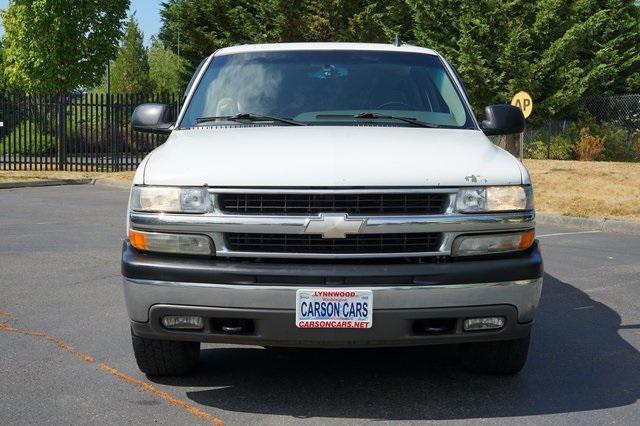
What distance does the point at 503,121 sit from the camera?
6016 mm

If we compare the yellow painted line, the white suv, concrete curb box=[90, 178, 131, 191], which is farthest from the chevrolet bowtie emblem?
concrete curb box=[90, 178, 131, 191]

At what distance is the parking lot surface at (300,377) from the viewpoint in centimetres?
457

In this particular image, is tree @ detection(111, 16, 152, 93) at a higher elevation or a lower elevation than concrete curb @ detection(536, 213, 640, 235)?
higher

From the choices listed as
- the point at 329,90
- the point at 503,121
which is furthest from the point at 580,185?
the point at 329,90

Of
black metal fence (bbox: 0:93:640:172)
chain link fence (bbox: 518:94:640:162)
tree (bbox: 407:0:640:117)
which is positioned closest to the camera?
black metal fence (bbox: 0:93:640:172)

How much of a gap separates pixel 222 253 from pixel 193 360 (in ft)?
3.00

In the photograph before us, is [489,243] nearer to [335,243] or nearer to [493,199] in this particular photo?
[493,199]

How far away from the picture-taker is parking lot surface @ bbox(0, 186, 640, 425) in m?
4.57

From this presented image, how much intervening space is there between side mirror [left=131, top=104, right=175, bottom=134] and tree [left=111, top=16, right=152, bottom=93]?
185 ft

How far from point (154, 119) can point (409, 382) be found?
2.37 meters

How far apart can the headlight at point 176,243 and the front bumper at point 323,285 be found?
0.05 meters

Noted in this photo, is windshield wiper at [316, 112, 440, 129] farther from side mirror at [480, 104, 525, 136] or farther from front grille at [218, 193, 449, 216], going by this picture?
front grille at [218, 193, 449, 216]

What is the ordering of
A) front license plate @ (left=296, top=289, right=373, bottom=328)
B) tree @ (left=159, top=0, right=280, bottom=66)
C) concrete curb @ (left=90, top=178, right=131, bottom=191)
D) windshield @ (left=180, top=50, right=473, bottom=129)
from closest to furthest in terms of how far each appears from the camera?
front license plate @ (left=296, top=289, right=373, bottom=328), windshield @ (left=180, top=50, right=473, bottom=129), concrete curb @ (left=90, top=178, right=131, bottom=191), tree @ (left=159, top=0, right=280, bottom=66)

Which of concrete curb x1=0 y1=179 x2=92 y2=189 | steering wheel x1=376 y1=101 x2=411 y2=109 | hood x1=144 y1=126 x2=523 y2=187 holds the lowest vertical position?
concrete curb x1=0 y1=179 x2=92 y2=189
